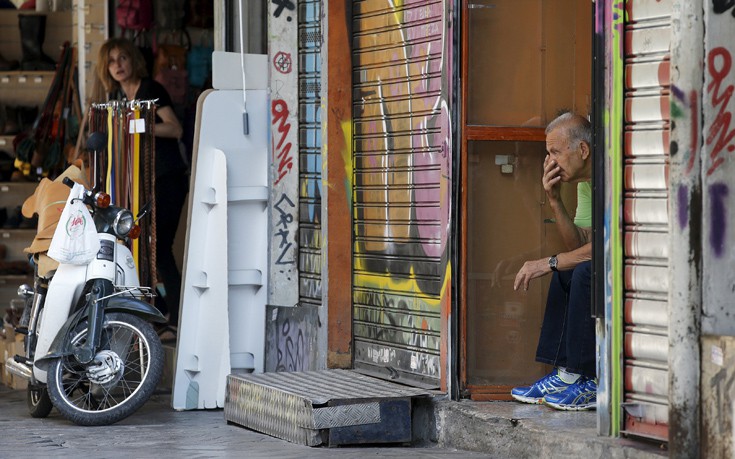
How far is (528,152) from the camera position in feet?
25.6

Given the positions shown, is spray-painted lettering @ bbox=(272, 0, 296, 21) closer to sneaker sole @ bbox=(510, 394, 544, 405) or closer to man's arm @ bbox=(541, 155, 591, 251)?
man's arm @ bbox=(541, 155, 591, 251)

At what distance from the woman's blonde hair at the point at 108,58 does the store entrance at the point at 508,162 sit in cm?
354

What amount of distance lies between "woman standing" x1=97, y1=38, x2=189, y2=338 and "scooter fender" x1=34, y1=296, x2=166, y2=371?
199 cm

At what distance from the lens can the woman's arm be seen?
1027 centimetres

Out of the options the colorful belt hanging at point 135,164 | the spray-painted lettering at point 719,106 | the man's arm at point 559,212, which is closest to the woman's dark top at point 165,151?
the colorful belt hanging at point 135,164

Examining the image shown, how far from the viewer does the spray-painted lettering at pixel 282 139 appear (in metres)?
9.21

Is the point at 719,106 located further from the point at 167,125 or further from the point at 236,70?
the point at 167,125

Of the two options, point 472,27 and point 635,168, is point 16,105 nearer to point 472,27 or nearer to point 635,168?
point 472,27

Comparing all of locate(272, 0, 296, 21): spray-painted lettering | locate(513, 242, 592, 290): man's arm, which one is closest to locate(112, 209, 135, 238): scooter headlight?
locate(272, 0, 296, 21): spray-painted lettering

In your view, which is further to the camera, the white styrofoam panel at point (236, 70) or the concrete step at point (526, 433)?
the white styrofoam panel at point (236, 70)

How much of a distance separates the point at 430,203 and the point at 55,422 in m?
2.62

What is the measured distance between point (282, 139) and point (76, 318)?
1.72m

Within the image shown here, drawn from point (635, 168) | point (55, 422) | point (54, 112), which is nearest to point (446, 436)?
point (635, 168)

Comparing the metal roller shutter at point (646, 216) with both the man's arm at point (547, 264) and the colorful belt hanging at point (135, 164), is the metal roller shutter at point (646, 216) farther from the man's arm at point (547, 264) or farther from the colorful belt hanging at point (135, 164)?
the colorful belt hanging at point (135, 164)
